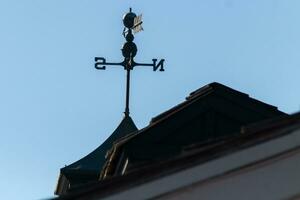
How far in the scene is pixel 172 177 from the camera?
7.47 m

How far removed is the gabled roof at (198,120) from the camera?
34.8 ft

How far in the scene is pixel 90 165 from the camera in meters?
13.0

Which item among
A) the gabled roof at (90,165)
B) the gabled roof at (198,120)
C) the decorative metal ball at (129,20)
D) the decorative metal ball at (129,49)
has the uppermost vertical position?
the decorative metal ball at (129,20)

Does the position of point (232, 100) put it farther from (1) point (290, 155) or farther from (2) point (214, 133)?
(1) point (290, 155)

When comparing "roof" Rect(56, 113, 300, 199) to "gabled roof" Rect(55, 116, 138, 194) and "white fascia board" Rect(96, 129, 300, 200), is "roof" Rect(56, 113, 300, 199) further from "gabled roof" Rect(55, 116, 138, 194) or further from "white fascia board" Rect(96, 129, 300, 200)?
"gabled roof" Rect(55, 116, 138, 194)

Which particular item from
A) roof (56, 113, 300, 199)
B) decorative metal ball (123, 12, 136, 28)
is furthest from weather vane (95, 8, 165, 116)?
roof (56, 113, 300, 199)

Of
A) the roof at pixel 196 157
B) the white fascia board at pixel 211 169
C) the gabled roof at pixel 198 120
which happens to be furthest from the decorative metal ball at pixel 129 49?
the white fascia board at pixel 211 169

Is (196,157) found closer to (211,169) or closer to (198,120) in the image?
(211,169)

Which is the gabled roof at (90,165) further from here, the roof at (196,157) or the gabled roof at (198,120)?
the roof at (196,157)

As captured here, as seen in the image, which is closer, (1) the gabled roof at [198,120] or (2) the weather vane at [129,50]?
(1) the gabled roof at [198,120]

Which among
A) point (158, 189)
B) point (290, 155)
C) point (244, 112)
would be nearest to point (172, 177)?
point (158, 189)

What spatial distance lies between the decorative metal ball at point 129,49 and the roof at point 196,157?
6.30m

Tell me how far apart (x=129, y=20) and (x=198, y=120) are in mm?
3705

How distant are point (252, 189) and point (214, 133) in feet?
11.0
